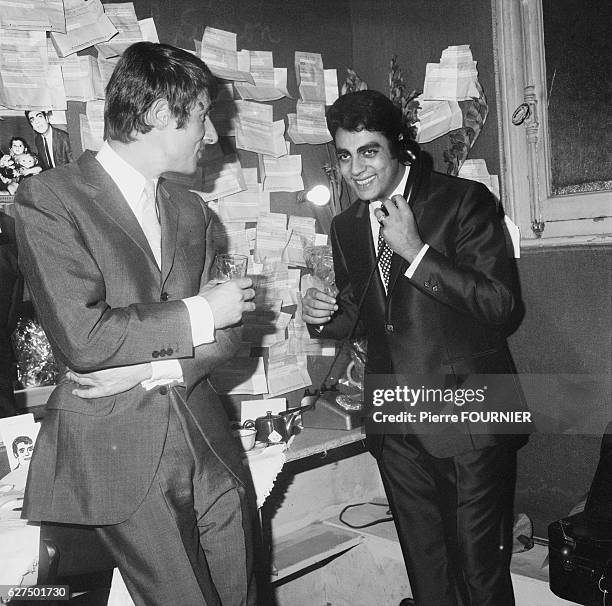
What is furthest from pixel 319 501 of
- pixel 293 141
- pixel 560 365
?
pixel 293 141

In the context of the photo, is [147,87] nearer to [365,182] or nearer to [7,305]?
[365,182]

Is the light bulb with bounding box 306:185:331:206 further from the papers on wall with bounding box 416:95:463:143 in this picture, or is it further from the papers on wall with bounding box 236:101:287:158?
the papers on wall with bounding box 416:95:463:143

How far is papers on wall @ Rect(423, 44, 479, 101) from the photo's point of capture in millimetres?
2688

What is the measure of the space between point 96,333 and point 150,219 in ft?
1.12

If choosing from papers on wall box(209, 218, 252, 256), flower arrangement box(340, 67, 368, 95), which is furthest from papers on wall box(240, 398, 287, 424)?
flower arrangement box(340, 67, 368, 95)

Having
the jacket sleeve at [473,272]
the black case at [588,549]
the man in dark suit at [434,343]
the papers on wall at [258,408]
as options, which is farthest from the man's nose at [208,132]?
the black case at [588,549]

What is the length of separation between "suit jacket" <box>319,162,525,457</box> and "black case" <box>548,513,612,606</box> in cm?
35

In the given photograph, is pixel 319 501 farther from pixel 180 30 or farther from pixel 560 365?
pixel 180 30

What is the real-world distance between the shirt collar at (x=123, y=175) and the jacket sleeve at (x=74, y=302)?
0.54 ft

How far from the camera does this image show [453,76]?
2.74m

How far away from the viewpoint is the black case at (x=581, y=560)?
197cm

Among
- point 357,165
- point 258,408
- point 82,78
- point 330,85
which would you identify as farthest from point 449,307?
point 330,85

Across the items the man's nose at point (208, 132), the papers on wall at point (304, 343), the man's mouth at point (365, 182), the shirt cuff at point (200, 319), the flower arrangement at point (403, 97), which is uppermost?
the flower arrangement at point (403, 97)

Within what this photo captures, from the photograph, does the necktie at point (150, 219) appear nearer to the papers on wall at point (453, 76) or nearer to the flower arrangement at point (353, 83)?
the papers on wall at point (453, 76)
